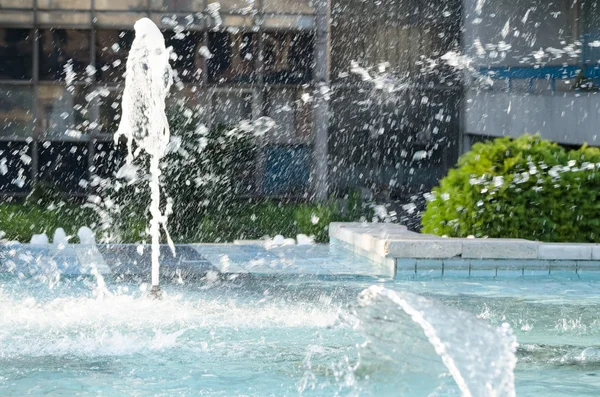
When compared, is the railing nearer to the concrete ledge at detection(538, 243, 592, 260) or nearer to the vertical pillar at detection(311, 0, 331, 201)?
the vertical pillar at detection(311, 0, 331, 201)

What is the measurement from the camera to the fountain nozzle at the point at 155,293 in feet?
28.8

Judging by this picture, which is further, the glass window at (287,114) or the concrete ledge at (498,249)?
the glass window at (287,114)

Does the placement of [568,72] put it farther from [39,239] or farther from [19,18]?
[19,18]

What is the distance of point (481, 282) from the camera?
32.9ft

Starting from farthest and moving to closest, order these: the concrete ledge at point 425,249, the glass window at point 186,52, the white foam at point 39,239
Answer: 1. the glass window at point 186,52
2. the white foam at point 39,239
3. the concrete ledge at point 425,249

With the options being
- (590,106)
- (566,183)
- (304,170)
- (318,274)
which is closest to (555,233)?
(566,183)

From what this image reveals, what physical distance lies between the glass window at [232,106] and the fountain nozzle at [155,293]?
10.6 metres

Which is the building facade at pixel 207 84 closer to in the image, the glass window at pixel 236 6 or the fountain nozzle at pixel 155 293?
the glass window at pixel 236 6

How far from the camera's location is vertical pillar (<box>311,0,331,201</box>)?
64.8 feet

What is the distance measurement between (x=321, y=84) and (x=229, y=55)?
5.38ft

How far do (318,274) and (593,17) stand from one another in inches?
480

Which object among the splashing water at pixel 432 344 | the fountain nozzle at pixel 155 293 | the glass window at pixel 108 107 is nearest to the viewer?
the splashing water at pixel 432 344

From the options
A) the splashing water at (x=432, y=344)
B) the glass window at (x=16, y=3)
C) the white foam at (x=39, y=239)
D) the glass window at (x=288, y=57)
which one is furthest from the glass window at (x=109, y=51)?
the splashing water at (x=432, y=344)

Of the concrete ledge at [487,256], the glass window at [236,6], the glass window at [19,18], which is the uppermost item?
the glass window at [236,6]
